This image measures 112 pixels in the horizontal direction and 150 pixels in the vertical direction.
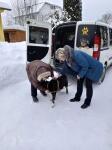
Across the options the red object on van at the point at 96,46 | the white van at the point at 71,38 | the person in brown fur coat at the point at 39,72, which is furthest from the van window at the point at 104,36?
the person in brown fur coat at the point at 39,72

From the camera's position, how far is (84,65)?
5.25 m

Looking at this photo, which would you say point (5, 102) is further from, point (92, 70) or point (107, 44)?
point (107, 44)

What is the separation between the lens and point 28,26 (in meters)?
7.12

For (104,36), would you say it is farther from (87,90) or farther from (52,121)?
(52,121)

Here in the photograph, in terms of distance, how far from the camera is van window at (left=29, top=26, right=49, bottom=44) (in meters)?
7.29

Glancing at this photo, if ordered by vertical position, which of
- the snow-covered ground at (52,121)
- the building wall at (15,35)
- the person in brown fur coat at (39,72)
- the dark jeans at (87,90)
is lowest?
the building wall at (15,35)

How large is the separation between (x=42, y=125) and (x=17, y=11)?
45.7m

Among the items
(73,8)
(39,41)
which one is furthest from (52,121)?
(73,8)

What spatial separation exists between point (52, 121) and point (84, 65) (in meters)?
1.34

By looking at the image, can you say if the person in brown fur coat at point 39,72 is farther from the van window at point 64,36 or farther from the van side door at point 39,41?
the van window at point 64,36

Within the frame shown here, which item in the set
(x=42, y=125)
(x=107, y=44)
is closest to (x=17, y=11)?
(x=107, y=44)

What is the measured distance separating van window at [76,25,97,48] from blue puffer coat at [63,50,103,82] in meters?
1.75

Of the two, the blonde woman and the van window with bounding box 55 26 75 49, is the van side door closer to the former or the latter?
the van window with bounding box 55 26 75 49

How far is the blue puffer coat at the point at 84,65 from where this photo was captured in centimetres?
525
